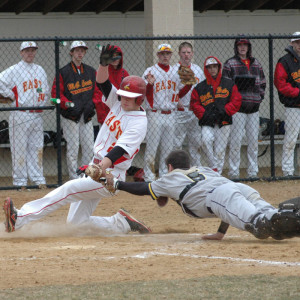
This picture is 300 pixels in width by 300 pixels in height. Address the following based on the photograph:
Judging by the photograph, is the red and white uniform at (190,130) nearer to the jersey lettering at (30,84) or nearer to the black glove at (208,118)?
the black glove at (208,118)

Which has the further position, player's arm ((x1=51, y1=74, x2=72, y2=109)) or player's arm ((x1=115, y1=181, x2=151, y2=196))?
player's arm ((x1=51, y1=74, x2=72, y2=109))

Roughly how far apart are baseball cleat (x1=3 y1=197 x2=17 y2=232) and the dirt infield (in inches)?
5.2

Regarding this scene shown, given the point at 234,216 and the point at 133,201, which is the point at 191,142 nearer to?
the point at 133,201

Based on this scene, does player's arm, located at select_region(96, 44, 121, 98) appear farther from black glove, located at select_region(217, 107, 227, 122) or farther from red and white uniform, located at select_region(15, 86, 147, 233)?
black glove, located at select_region(217, 107, 227, 122)

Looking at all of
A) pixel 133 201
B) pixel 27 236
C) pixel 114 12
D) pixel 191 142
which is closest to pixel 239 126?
pixel 191 142

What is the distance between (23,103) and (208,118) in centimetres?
277

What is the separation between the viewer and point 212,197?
6754mm

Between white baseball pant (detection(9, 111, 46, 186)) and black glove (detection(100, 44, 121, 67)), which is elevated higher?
black glove (detection(100, 44, 121, 67))

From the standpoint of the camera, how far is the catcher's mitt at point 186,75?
11.1 metres

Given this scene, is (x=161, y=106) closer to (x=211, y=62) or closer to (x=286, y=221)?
(x=211, y=62)

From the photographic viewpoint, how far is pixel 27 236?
7609 mm

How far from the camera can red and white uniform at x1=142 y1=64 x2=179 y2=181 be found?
1152cm

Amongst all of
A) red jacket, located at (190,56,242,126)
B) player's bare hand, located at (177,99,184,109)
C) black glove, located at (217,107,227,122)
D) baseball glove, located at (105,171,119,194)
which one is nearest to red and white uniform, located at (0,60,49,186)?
player's bare hand, located at (177,99,184,109)

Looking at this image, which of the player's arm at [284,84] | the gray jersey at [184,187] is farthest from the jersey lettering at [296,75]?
the gray jersey at [184,187]
